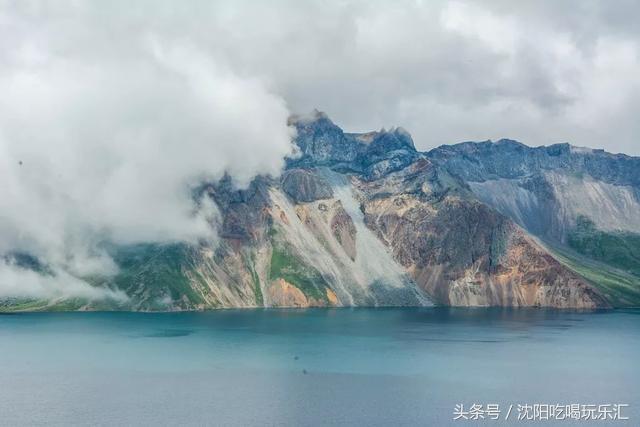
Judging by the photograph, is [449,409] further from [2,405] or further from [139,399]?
[2,405]

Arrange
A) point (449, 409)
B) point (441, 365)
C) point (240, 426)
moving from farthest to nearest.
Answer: point (441, 365) → point (449, 409) → point (240, 426)

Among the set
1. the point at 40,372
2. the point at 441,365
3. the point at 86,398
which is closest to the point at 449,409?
the point at 441,365

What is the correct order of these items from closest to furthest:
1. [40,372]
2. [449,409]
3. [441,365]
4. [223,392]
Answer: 1. [449,409]
2. [223,392]
3. [40,372]
4. [441,365]

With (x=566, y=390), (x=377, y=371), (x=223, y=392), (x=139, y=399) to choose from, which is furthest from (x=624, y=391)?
(x=139, y=399)

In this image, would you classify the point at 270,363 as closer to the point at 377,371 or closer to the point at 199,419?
the point at 377,371

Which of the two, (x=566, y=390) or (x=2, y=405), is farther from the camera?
(x=566, y=390)

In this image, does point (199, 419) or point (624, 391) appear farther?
point (624, 391)

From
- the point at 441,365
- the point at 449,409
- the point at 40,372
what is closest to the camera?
the point at 449,409

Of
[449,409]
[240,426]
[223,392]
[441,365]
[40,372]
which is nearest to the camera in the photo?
[240,426]
